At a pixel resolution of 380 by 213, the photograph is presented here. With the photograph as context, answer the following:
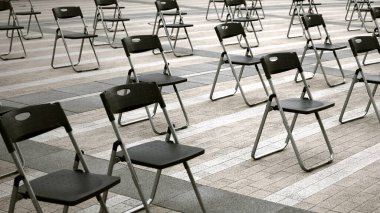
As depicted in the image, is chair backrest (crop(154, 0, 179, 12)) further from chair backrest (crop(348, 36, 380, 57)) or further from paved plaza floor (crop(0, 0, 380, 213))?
chair backrest (crop(348, 36, 380, 57))

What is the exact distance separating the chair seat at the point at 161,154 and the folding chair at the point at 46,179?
0.35 metres

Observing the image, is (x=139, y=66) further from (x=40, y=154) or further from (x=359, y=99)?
(x=40, y=154)

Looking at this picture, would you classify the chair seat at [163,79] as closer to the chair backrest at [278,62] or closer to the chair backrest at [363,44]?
the chair backrest at [278,62]

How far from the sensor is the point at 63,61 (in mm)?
11375

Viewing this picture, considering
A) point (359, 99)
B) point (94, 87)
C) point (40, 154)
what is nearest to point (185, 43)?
point (94, 87)

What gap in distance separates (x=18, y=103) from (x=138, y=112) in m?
1.66

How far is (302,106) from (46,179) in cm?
276

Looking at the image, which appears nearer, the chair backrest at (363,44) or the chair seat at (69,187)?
the chair seat at (69,187)

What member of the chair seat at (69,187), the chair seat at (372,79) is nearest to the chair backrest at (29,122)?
the chair seat at (69,187)

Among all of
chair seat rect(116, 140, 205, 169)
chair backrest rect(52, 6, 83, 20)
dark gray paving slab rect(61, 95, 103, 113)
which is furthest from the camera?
chair backrest rect(52, 6, 83, 20)

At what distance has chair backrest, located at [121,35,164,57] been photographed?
7.25 m

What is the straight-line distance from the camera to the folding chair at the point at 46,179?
3846 mm

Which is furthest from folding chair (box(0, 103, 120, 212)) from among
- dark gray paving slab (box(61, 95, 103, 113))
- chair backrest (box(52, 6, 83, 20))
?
chair backrest (box(52, 6, 83, 20))

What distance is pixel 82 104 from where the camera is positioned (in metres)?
8.34
